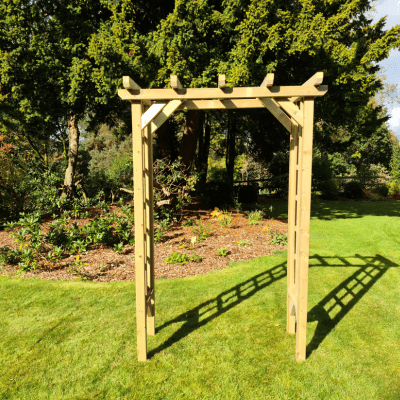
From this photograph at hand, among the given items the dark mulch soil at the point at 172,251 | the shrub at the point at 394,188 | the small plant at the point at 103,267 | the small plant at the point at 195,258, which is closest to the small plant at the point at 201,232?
the dark mulch soil at the point at 172,251

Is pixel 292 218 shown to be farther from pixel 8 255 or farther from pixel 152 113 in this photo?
pixel 8 255

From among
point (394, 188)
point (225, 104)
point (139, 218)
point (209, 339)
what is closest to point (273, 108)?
point (225, 104)

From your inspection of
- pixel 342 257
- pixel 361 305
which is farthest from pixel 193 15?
pixel 361 305

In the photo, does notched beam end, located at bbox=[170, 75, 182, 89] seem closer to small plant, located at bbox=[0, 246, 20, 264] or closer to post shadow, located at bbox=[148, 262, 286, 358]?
post shadow, located at bbox=[148, 262, 286, 358]

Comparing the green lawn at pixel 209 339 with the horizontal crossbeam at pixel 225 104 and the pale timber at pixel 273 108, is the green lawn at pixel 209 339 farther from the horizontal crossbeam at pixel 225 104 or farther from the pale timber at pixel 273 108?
the horizontal crossbeam at pixel 225 104

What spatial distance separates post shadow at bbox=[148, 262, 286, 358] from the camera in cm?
344

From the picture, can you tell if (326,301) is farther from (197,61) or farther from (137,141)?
(197,61)

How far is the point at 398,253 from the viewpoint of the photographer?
20.9 ft

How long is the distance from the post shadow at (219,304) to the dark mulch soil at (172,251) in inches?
33.3

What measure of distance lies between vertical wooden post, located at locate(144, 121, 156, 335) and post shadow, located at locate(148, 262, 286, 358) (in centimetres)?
32

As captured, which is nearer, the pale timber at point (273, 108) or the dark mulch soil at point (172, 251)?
the pale timber at point (273, 108)

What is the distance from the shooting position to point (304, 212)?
272 centimetres

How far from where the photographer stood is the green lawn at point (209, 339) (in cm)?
260

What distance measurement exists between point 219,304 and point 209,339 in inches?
33.5
